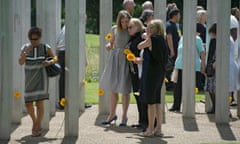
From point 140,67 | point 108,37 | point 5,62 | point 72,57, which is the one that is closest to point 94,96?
point 108,37

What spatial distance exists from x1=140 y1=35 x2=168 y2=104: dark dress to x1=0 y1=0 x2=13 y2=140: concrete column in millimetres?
1980

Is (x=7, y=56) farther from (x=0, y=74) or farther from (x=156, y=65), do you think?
(x=156, y=65)

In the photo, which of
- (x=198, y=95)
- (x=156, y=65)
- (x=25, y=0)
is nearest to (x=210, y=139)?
(x=156, y=65)

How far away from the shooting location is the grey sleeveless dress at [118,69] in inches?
436

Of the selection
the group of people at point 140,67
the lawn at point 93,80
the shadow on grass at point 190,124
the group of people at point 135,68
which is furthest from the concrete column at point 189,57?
the lawn at point 93,80

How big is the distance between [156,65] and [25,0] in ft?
11.5

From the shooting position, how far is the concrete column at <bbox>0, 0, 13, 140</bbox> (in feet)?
31.5

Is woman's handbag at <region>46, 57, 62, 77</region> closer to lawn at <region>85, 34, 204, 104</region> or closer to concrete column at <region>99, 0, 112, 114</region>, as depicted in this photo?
concrete column at <region>99, 0, 112, 114</region>

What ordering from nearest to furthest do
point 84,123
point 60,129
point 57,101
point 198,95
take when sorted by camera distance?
1. point 60,129
2. point 84,123
3. point 57,101
4. point 198,95

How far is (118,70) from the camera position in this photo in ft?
36.6

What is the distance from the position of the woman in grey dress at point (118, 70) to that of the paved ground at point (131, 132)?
44cm

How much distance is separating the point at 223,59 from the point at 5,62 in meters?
3.69

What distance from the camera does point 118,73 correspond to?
11156 millimetres

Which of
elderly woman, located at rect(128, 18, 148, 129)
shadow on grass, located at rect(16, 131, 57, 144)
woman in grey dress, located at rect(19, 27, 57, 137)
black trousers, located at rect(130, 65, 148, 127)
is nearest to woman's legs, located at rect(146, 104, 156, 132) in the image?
elderly woman, located at rect(128, 18, 148, 129)
